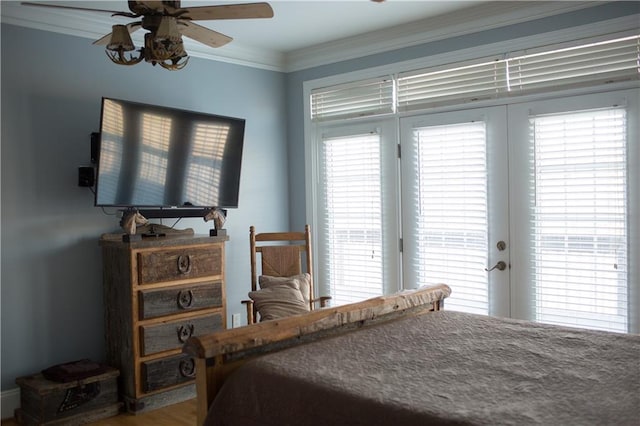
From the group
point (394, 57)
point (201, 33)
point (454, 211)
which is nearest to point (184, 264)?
point (201, 33)

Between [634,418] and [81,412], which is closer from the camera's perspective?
[634,418]

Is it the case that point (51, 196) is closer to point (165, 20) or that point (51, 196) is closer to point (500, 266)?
point (165, 20)

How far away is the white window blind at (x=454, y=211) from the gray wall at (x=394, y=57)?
1.90 feet

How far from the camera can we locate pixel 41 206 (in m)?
3.85

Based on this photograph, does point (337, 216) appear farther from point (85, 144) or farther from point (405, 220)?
point (85, 144)

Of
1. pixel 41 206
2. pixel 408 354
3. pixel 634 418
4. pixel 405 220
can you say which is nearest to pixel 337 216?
pixel 405 220

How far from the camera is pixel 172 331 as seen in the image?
13.0 ft

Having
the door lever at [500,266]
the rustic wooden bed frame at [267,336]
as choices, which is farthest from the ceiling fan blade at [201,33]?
the door lever at [500,266]

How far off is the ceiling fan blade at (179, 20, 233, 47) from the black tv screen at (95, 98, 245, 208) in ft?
3.54

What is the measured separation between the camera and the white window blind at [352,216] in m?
4.80

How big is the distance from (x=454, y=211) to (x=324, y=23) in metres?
1.65

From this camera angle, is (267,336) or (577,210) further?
(577,210)

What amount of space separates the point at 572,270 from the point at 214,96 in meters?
2.94

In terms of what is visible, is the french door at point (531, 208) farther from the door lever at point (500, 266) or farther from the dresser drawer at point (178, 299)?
the dresser drawer at point (178, 299)
